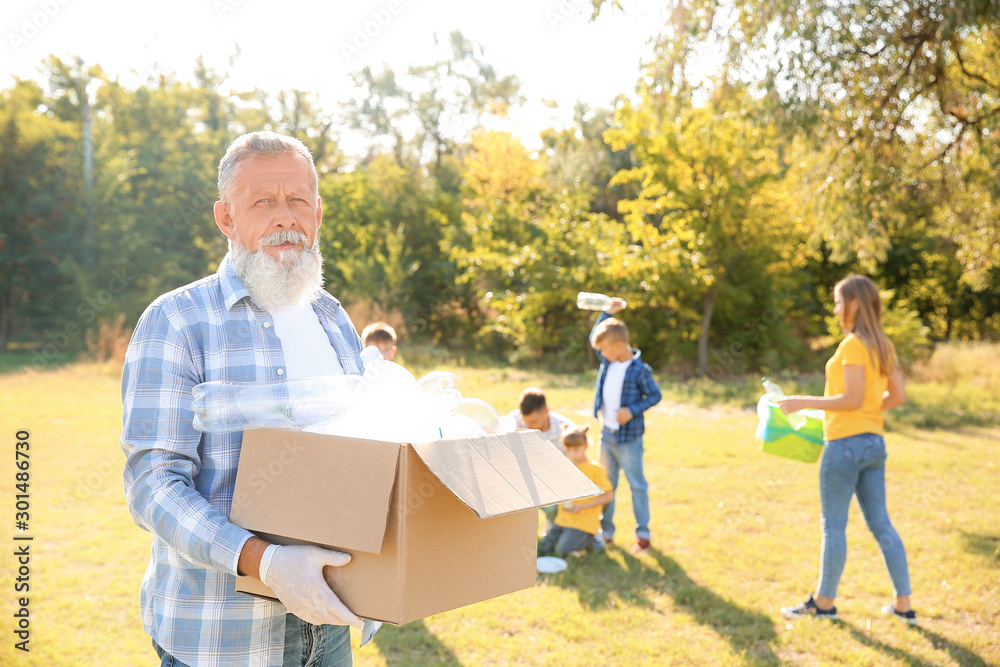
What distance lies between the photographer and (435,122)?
28234mm

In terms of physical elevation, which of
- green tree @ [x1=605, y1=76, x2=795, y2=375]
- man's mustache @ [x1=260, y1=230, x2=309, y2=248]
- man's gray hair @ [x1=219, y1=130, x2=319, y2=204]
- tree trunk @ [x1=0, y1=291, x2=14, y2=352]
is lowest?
tree trunk @ [x1=0, y1=291, x2=14, y2=352]

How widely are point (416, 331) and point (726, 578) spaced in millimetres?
14839

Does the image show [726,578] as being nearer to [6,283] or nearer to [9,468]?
[9,468]

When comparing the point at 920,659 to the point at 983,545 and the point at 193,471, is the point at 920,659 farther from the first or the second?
the point at 193,471

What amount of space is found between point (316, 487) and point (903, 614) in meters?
4.34

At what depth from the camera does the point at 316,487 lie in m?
1.40

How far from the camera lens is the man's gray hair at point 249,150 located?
5.69 feet

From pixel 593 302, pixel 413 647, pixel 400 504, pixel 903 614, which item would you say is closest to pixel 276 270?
pixel 400 504

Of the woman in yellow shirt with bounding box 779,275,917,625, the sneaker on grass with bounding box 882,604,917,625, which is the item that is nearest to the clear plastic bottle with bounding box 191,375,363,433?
the woman in yellow shirt with bounding box 779,275,917,625

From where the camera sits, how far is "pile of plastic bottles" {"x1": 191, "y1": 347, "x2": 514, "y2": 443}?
1503 millimetres

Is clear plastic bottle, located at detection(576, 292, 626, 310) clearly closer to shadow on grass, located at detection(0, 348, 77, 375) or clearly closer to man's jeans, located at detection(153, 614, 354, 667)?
man's jeans, located at detection(153, 614, 354, 667)

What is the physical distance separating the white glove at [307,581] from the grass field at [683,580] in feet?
9.11

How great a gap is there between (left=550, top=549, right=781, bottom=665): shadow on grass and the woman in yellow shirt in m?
0.54

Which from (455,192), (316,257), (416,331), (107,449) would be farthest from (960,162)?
(455,192)
